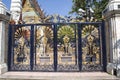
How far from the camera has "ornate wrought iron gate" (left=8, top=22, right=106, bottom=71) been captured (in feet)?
29.2

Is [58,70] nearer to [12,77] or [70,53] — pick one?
[70,53]

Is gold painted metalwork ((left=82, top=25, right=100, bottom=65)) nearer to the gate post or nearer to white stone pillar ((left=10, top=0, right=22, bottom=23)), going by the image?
the gate post

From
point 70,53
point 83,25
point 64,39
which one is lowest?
point 70,53

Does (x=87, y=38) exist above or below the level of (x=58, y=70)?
above

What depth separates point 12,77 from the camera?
748 cm

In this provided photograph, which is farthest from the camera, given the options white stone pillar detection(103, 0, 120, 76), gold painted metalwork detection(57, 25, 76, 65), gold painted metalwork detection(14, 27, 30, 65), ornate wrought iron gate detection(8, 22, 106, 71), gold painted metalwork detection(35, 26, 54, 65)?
gold painted metalwork detection(14, 27, 30, 65)

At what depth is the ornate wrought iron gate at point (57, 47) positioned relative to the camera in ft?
29.2

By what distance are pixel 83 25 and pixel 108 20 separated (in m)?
1.13

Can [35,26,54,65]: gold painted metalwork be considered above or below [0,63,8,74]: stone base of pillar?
above

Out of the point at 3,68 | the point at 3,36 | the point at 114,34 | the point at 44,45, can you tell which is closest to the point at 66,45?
the point at 44,45

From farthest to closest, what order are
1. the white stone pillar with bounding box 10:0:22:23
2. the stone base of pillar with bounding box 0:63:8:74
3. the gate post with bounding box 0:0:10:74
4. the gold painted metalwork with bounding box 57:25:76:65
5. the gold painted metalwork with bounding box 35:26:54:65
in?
the white stone pillar with bounding box 10:0:22:23 < the gold painted metalwork with bounding box 35:26:54:65 < the gold painted metalwork with bounding box 57:25:76:65 < the gate post with bounding box 0:0:10:74 < the stone base of pillar with bounding box 0:63:8:74

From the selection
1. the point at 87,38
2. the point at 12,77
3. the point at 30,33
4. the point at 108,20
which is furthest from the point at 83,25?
the point at 12,77

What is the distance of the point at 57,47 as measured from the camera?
9000 mm

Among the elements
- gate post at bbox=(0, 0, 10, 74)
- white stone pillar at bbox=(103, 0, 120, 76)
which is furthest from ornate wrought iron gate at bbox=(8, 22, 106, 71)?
white stone pillar at bbox=(103, 0, 120, 76)
